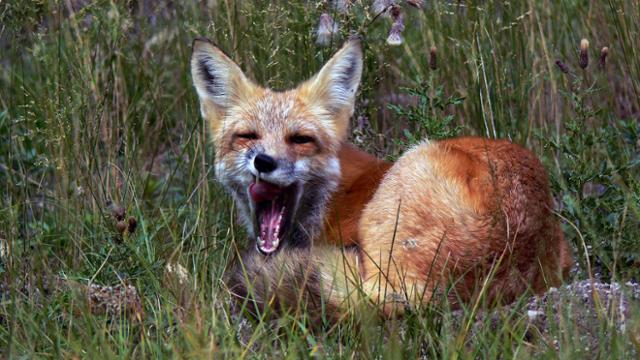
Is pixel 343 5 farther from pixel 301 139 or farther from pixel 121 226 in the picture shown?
pixel 121 226

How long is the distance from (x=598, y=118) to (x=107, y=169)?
2748 mm

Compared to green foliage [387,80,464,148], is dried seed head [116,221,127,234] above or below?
below

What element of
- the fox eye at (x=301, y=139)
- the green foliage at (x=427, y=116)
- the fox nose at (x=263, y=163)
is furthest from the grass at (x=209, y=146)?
A: the fox eye at (x=301, y=139)

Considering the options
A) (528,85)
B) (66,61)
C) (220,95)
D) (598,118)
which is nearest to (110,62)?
(66,61)

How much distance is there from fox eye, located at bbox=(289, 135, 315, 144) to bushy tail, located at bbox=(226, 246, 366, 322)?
980mm

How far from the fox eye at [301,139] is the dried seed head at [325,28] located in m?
0.65

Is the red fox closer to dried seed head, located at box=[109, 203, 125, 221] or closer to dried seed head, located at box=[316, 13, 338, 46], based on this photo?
dried seed head, located at box=[316, 13, 338, 46]

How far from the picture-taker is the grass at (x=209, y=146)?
3.25 metres

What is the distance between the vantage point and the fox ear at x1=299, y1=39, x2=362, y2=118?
4633 mm

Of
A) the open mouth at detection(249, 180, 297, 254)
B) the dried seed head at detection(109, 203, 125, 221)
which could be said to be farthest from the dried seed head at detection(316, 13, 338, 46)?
the dried seed head at detection(109, 203, 125, 221)

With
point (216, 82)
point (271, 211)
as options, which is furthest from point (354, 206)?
point (216, 82)

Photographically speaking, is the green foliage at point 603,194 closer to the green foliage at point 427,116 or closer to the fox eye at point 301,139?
the green foliage at point 427,116

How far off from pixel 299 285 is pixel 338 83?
4.86 feet

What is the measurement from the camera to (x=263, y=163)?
13.8 feet
